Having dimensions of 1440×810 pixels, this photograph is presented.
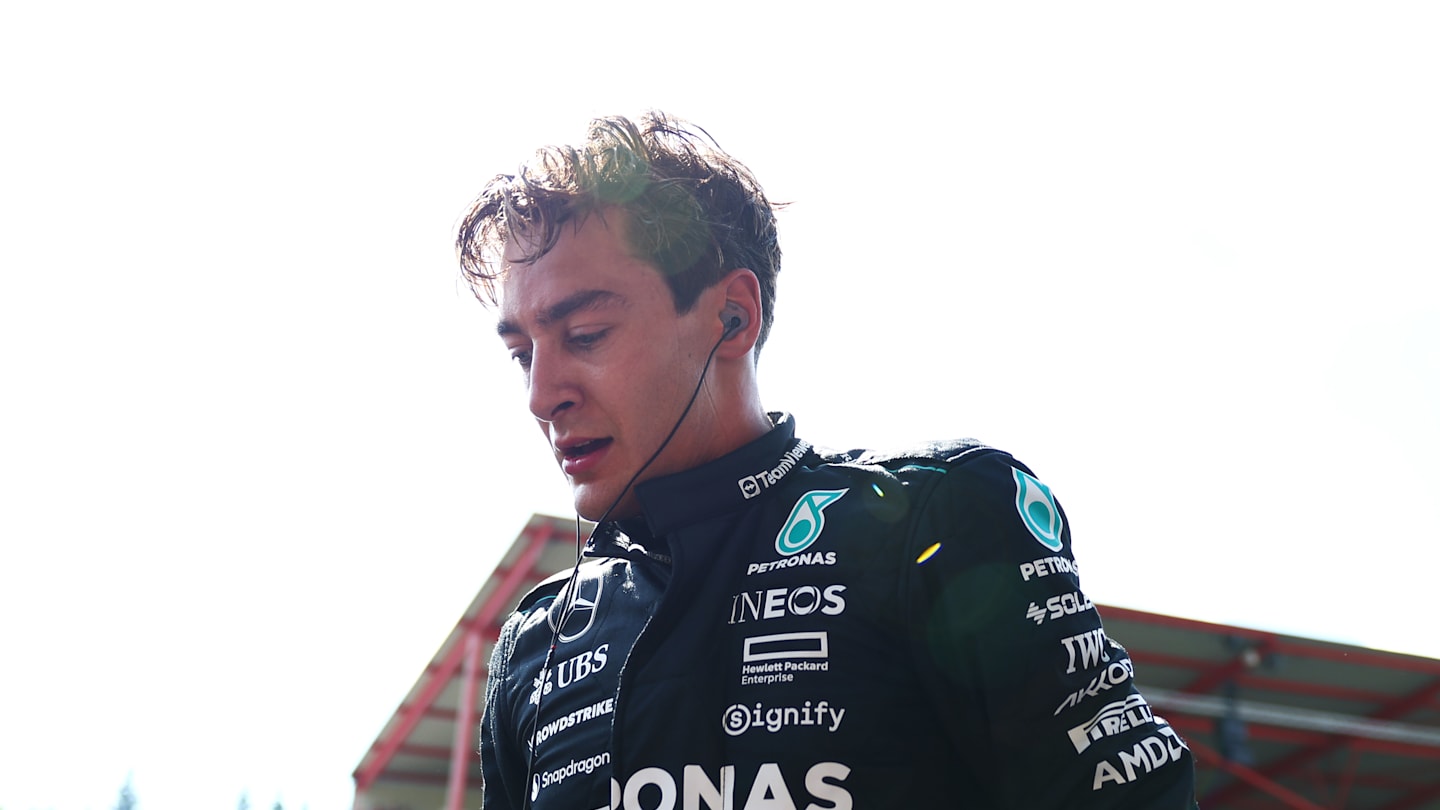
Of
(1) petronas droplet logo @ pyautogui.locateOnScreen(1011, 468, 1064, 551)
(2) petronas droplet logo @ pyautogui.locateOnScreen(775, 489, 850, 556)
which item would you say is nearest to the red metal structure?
(2) petronas droplet logo @ pyautogui.locateOnScreen(775, 489, 850, 556)

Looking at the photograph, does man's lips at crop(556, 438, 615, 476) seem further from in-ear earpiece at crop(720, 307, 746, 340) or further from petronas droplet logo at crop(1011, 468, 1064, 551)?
petronas droplet logo at crop(1011, 468, 1064, 551)

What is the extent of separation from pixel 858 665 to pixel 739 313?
2.55 ft

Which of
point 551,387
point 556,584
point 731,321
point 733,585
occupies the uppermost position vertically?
point 731,321

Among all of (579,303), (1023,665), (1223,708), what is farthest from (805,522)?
(1223,708)

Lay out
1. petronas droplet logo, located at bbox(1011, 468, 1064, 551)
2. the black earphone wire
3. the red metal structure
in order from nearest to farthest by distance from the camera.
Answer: petronas droplet logo, located at bbox(1011, 468, 1064, 551)
the black earphone wire
the red metal structure

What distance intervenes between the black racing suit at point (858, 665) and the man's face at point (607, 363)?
9 centimetres

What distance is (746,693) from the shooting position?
1.53 m

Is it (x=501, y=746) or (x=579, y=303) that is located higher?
(x=579, y=303)

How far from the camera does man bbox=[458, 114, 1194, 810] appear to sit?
4.62ft

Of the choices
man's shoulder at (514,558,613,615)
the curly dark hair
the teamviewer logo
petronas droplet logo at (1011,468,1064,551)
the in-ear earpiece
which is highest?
the curly dark hair

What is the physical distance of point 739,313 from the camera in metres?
2.03

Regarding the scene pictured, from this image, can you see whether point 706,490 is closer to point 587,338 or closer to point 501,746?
Answer: point 587,338

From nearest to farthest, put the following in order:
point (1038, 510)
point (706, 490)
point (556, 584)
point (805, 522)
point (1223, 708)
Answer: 1. point (1038, 510)
2. point (805, 522)
3. point (706, 490)
4. point (556, 584)
5. point (1223, 708)

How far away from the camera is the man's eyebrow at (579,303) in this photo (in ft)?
6.07
